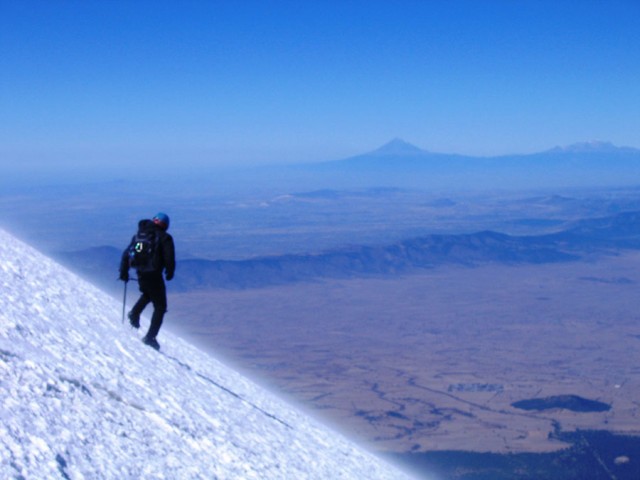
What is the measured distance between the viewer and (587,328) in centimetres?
8138

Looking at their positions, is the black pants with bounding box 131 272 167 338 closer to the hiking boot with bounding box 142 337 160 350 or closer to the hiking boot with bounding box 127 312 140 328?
the hiking boot with bounding box 142 337 160 350

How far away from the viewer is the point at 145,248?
7.23 metres

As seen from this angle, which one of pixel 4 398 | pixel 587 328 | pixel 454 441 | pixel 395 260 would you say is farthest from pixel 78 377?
pixel 395 260

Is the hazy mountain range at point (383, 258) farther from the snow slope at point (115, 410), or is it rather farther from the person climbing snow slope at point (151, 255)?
the person climbing snow slope at point (151, 255)

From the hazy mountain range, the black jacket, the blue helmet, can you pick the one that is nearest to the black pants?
the black jacket

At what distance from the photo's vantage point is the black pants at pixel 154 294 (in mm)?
7461

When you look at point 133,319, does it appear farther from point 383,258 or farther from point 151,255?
point 383,258

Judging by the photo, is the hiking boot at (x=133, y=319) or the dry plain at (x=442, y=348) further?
the dry plain at (x=442, y=348)

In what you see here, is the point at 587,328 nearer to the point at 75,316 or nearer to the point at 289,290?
the point at 289,290

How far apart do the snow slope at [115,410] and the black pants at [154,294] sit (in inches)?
11.7

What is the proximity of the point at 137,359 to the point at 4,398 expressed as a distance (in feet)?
8.60

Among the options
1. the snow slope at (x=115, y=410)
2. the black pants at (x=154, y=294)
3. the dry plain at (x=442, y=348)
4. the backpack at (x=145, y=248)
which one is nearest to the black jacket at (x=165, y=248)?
the backpack at (x=145, y=248)

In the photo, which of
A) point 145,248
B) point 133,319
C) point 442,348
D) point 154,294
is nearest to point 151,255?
point 145,248

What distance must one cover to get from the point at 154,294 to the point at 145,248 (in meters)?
0.59
